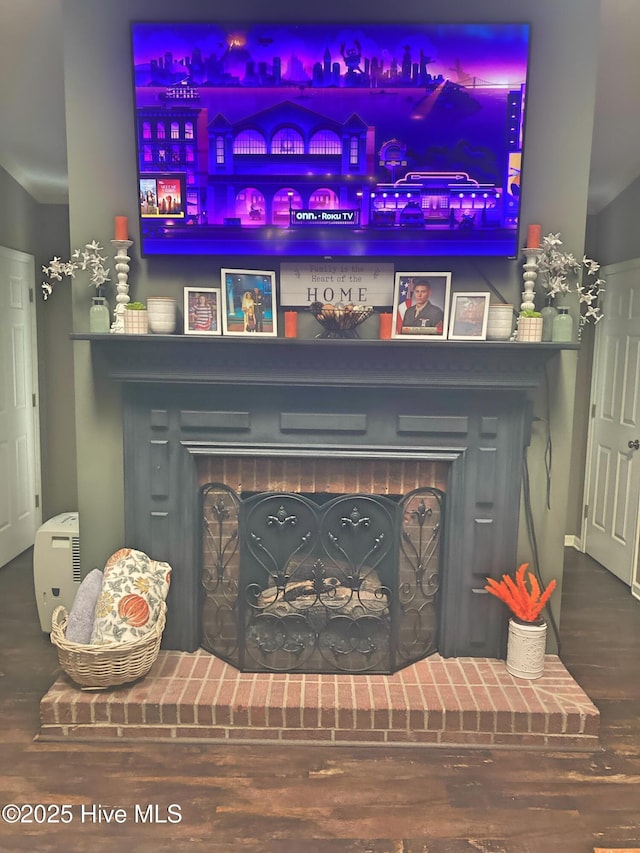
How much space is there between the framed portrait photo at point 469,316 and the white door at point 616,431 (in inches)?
71.9

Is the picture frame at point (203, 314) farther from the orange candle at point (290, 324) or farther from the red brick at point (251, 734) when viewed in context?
the red brick at point (251, 734)

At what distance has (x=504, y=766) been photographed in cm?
224

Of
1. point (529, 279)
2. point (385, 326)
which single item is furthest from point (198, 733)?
point (529, 279)

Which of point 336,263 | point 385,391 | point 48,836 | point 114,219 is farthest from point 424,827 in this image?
point 114,219

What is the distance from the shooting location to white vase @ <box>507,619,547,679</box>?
99.2 inches

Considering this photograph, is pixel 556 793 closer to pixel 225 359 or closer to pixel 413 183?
pixel 225 359

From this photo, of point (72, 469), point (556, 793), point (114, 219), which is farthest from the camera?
point (72, 469)

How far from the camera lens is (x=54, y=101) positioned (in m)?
3.26

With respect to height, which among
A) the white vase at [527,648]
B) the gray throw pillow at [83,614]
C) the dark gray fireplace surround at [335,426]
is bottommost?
the white vase at [527,648]

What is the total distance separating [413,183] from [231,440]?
1.21 metres

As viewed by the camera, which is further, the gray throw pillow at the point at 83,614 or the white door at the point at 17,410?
the white door at the point at 17,410

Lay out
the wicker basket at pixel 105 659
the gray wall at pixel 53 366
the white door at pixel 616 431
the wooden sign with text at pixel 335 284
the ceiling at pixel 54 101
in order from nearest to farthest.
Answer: the wicker basket at pixel 105 659 < the wooden sign with text at pixel 335 284 < the ceiling at pixel 54 101 < the white door at pixel 616 431 < the gray wall at pixel 53 366

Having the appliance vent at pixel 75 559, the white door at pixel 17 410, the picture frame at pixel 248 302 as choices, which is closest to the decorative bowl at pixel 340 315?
the picture frame at pixel 248 302

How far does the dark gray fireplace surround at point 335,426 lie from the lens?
8.09ft
